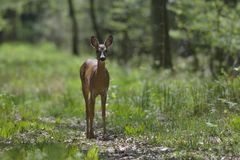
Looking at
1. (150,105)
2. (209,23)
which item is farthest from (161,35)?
(150,105)

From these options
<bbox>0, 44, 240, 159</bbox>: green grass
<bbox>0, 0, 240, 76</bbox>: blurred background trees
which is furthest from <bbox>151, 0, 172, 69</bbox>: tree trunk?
<bbox>0, 44, 240, 159</bbox>: green grass

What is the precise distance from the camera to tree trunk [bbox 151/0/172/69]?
57.2 feet

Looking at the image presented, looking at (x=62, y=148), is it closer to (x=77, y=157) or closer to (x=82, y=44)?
(x=77, y=157)

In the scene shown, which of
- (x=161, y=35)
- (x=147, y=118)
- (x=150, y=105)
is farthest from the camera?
(x=161, y=35)

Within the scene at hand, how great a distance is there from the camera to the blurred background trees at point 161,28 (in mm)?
17297

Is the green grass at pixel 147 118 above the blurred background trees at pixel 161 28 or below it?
below

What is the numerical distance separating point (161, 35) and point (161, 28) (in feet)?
1.79

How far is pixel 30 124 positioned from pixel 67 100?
401 centimetres

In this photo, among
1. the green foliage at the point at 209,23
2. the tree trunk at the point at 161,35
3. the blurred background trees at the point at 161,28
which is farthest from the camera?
the tree trunk at the point at 161,35

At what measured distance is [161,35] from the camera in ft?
59.6

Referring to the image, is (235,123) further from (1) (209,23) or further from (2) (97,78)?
Result: (1) (209,23)

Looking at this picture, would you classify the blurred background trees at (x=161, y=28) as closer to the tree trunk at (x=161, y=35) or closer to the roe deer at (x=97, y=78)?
the tree trunk at (x=161, y=35)

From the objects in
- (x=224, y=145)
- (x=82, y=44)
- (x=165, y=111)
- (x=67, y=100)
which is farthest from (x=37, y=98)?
(x=82, y=44)

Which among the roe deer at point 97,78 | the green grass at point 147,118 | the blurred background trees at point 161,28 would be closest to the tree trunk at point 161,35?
the blurred background trees at point 161,28
